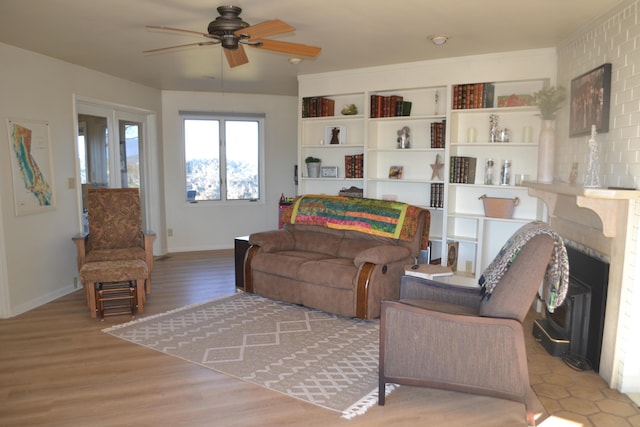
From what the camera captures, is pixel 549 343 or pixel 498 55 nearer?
pixel 549 343

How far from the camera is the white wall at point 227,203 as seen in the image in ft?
22.3

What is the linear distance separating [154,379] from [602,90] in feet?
11.3

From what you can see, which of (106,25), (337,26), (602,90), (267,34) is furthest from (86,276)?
(602,90)

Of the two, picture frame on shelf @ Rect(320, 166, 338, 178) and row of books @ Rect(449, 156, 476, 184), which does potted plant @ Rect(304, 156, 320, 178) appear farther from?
row of books @ Rect(449, 156, 476, 184)

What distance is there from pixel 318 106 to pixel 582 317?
11.6ft

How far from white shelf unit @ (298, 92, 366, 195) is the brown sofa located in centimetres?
70

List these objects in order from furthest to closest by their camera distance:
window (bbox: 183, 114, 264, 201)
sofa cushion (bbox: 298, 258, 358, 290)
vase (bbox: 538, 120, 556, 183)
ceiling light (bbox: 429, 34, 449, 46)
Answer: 1. window (bbox: 183, 114, 264, 201)
2. sofa cushion (bbox: 298, 258, 358, 290)
3. ceiling light (bbox: 429, 34, 449, 46)
4. vase (bbox: 538, 120, 556, 183)

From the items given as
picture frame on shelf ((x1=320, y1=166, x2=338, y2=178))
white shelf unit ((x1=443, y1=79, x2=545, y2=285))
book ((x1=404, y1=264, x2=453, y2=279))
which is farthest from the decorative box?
picture frame on shelf ((x1=320, y1=166, x2=338, y2=178))

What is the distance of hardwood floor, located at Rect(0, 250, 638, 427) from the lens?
96.3 inches

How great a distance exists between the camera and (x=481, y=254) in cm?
469

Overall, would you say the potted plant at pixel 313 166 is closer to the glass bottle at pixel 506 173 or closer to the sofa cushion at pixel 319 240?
the sofa cushion at pixel 319 240

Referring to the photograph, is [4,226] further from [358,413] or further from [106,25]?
[358,413]

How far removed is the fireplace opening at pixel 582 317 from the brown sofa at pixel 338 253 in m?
1.31

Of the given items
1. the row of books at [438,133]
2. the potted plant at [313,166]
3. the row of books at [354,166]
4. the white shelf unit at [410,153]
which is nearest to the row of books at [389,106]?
the white shelf unit at [410,153]
